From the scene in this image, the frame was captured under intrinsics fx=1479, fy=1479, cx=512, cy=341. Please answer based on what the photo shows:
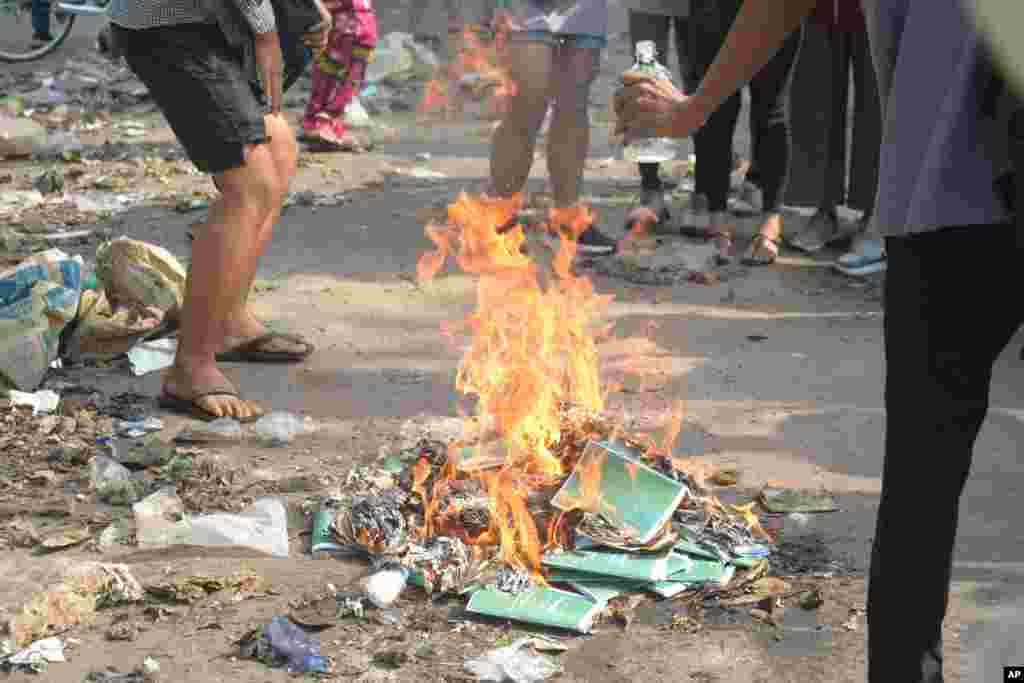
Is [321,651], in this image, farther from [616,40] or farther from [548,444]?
[616,40]

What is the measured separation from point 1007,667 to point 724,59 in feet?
5.21

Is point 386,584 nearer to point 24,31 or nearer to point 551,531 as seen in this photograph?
point 551,531

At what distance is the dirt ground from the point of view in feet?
11.8

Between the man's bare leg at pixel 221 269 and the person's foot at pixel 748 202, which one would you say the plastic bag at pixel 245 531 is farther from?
the person's foot at pixel 748 202

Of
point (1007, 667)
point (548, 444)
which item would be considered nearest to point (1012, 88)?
point (1007, 667)

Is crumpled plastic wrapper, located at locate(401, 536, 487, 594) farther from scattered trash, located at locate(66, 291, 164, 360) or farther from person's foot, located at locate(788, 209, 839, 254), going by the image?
person's foot, located at locate(788, 209, 839, 254)

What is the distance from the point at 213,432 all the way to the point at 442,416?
0.80 m

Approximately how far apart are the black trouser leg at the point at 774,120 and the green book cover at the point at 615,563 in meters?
3.78

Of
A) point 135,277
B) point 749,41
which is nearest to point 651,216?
point 135,277

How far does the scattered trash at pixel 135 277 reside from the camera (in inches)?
232

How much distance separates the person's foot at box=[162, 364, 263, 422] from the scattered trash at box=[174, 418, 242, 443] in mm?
49

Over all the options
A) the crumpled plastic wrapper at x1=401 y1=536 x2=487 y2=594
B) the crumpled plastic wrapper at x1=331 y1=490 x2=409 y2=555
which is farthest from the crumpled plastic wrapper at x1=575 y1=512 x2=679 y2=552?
the crumpled plastic wrapper at x1=331 y1=490 x2=409 y2=555

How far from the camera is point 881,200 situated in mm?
2508

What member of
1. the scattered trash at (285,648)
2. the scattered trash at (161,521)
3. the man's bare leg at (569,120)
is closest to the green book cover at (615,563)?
the scattered trash at (285,648)
